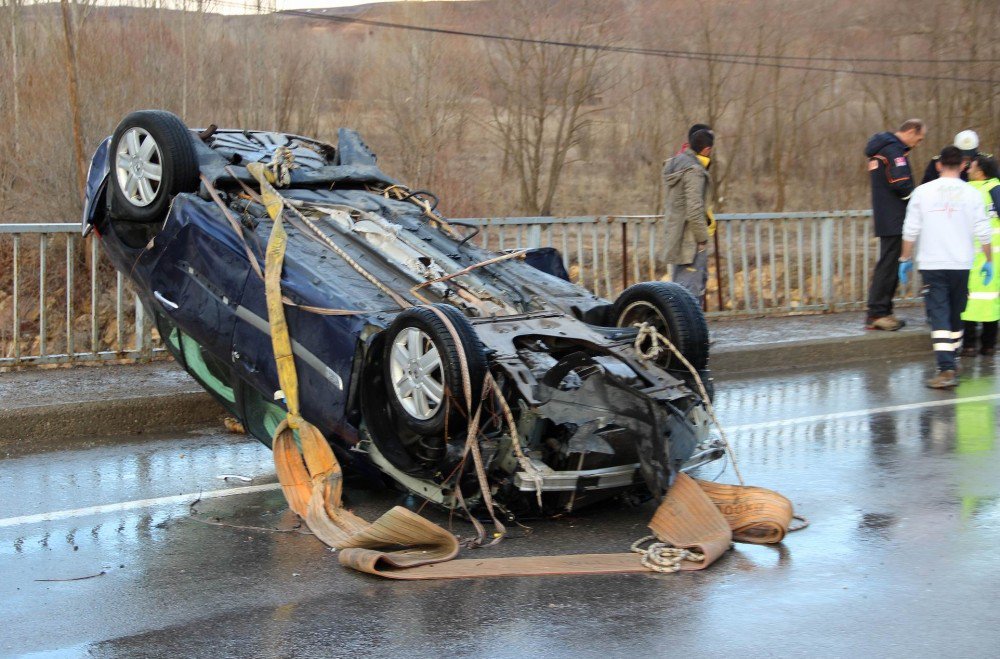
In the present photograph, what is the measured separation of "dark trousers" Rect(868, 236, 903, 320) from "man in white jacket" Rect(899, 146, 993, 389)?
1.91 m

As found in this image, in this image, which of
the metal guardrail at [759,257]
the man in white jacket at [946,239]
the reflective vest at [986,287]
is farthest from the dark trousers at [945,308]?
the metal guardrail at [759,257]

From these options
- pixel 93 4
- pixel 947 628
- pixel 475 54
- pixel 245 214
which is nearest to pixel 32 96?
pixel 93 4

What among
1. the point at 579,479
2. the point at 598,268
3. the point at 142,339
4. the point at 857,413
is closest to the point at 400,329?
the point at 579,479

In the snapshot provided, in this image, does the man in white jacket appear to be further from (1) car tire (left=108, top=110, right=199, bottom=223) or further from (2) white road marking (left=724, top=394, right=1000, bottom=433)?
(1) car tire (left=108, top=110, right=199, bottom=223)

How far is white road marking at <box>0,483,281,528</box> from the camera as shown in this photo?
575 cm

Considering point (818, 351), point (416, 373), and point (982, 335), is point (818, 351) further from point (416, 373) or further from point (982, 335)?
point (416, 373)

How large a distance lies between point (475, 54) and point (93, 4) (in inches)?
373

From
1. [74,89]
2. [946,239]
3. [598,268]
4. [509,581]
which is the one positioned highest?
[74,89]

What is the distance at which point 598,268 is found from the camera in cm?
1148

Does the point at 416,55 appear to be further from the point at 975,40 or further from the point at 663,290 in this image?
the point at 663,290

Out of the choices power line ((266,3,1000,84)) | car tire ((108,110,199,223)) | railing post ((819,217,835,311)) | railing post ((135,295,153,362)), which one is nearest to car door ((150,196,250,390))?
car tire ((108,110,199,223))

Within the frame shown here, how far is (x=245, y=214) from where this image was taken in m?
6.57

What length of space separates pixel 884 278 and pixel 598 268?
9.87 feet

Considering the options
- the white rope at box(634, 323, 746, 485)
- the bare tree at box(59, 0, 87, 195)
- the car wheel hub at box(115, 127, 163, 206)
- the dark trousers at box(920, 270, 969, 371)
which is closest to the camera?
the white rope at box(634, 323, 746, 485)
